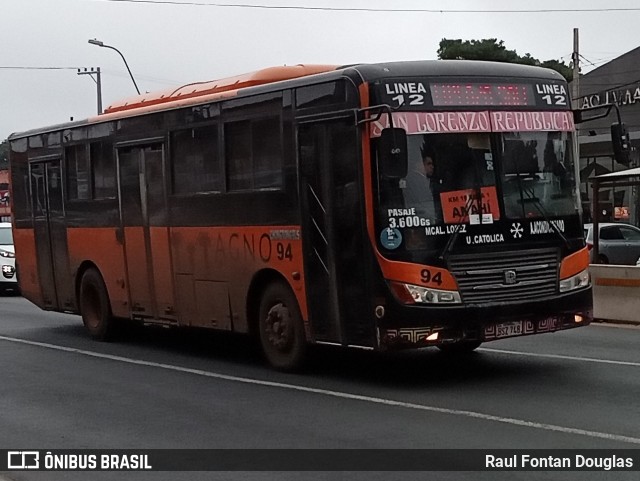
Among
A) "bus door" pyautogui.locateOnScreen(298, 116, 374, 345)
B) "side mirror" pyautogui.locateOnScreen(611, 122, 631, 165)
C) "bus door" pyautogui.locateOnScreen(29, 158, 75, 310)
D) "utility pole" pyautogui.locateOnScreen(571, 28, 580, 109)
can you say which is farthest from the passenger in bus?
"utility pole" pyautogui.locateOnScreen(571, 28, 580, 109)

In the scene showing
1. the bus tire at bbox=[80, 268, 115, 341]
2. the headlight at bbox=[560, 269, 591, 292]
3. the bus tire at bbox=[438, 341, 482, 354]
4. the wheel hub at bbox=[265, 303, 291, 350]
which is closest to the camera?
the headlight at bbox=[560, 269, 591, 292]

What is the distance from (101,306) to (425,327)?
6.90m

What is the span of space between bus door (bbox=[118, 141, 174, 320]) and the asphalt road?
28.9 inches

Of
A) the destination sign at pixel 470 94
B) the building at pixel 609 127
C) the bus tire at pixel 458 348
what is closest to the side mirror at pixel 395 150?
the destination sign at pixel 470 94

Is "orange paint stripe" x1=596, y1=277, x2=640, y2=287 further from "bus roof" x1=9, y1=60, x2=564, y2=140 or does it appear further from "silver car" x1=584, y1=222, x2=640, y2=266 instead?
"silver car" x1=584, y1=222, x2=640, y2=266

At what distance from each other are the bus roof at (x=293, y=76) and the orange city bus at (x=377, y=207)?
0.03 metres

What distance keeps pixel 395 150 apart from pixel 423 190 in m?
0.58

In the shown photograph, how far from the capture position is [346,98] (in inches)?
424

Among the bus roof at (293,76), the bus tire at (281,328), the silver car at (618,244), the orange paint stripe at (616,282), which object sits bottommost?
the silver car at (618,244)

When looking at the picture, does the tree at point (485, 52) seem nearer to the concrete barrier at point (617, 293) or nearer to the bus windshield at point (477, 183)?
the concrete barrier at point (617, 293)

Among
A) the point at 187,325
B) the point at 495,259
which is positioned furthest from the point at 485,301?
the point at 187,325

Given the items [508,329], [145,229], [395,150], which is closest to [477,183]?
[395,150]

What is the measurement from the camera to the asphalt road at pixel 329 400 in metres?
8.45

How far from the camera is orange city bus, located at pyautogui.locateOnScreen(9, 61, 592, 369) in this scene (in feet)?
34.5
